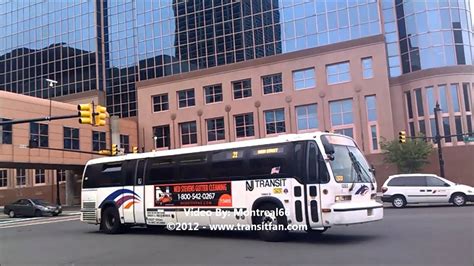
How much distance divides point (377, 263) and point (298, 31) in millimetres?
51886

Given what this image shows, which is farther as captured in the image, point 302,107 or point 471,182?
point 302,107

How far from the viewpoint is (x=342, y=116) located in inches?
Result: 2047

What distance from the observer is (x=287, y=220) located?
12.8 metres

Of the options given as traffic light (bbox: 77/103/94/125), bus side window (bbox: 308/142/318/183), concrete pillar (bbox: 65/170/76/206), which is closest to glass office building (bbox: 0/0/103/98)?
concrete pillar (bbox: 65/170/76/206)

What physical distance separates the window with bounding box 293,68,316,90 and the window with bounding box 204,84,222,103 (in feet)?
32.3

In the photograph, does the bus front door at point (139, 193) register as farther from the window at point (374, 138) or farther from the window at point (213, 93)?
the window at point (213, 93)

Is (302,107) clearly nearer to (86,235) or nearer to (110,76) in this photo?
(110,76)

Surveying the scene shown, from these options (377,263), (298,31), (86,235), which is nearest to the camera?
(377,263)

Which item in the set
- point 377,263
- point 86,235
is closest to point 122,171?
point 86,235

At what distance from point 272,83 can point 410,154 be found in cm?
1927

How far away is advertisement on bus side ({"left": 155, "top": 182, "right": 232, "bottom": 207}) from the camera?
14.3 metres

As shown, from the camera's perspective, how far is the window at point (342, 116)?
169 ft

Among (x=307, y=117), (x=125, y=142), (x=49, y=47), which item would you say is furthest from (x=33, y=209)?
(x=49, y=47)

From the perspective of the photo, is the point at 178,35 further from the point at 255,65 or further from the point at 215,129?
the point at 215,129
